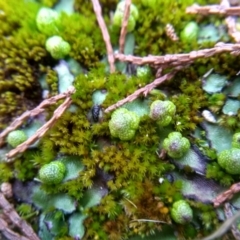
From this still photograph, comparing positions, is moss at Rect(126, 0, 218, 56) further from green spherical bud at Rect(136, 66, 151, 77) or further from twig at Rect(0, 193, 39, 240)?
twig at Rect(0, 193, 39, 240)

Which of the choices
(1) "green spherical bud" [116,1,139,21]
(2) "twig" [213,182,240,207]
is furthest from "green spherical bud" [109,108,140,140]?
(1) "green spherical bud" [116,1,139,21]

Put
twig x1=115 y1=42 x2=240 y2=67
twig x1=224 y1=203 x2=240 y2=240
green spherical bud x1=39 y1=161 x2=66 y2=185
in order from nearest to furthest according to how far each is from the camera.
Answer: twig x1=224 y1=203 x2=240 y2=240 → green spherical bud x1=39 y1=161 x2=66 y2=185 → twig x1=115 y1=42 x2=240 y2=67

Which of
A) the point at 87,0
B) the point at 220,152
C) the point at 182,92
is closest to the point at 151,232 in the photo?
the point at 220,152

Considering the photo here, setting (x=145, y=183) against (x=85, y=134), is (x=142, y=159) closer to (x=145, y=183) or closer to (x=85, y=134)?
(x=145, y=183)

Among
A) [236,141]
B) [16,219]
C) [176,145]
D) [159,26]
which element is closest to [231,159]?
[236,141]

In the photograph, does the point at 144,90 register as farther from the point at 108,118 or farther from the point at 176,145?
the point at 176,145
